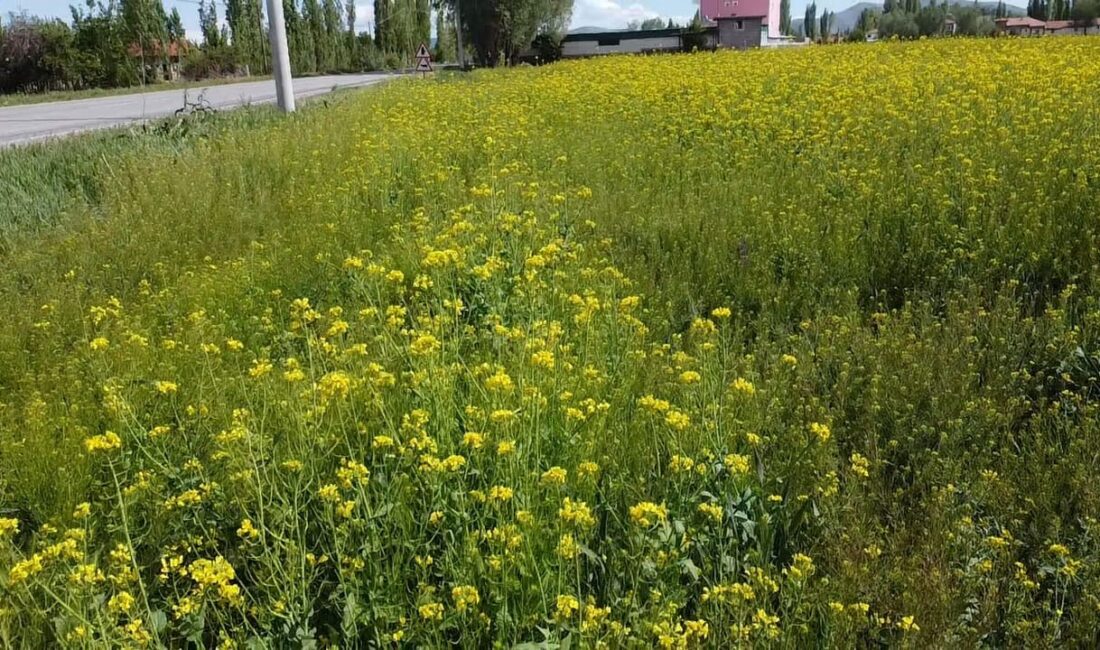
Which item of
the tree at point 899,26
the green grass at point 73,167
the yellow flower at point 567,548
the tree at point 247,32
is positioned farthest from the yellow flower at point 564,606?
the tree at point 899,26

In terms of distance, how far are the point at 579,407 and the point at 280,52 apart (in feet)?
37.4

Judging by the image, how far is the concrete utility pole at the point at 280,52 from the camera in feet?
40.2

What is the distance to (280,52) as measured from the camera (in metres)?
12.5

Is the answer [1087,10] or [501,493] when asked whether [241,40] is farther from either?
[1087,10]

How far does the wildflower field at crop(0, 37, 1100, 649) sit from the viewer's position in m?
2.30

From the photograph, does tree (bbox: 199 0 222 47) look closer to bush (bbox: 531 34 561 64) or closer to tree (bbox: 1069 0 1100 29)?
bush (bbox: 531 34 561 64)

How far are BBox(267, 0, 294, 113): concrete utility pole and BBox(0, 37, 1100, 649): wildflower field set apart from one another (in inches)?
240

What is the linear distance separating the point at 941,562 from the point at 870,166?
4.45 m

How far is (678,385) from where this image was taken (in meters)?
3.31

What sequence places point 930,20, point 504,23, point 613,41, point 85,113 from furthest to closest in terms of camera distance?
point 930,20 → point 613,41 → point 504,23 → point 85,113

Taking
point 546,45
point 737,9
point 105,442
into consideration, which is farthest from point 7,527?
point 737,9

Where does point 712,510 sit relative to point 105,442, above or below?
below

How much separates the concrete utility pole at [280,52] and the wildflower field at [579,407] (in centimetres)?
610

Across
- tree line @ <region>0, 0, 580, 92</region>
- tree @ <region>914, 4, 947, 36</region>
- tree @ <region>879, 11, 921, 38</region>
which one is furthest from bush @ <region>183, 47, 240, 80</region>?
tree @ <region>914, 4, 947, 36</region>
